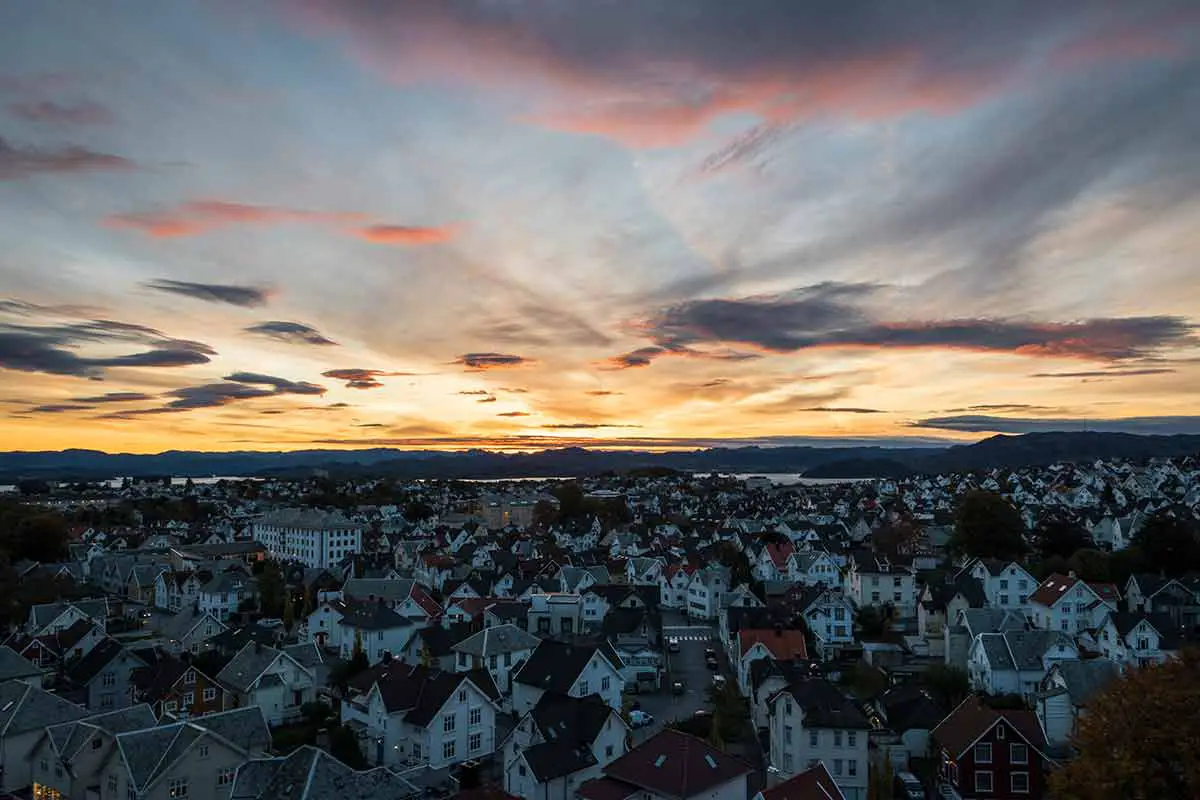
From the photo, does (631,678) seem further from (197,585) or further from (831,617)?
(197,585)

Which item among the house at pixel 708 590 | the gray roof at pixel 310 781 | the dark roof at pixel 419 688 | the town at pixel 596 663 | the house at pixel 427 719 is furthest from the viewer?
the house at pixel 708 590

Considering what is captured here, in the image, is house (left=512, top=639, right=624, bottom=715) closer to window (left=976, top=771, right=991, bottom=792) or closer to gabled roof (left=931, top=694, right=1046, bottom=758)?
gabled roof (left=931, top=694, right=1046, bottom=758)

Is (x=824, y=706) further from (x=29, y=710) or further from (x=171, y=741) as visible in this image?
(x=29, y=710)

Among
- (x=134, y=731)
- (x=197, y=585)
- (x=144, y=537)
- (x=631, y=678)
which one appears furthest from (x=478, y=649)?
(x=144, y=537)

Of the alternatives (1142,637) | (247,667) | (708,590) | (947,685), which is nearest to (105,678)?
(247,667)

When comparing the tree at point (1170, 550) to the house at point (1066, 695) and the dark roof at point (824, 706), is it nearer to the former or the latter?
the house at point (1066, 695)

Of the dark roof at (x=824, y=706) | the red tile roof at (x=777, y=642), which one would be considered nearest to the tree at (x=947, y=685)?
the red tile roof at (x=777, y=642)
